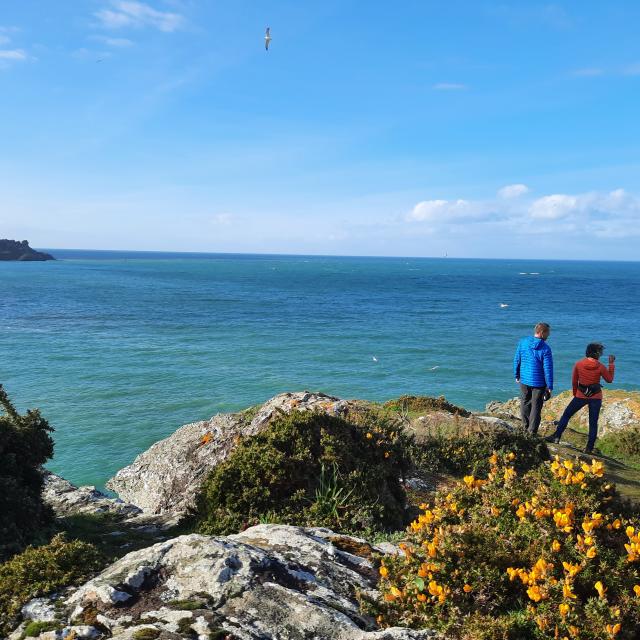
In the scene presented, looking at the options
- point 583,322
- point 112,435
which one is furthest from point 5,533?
point 583,322

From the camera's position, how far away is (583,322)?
69250 mm

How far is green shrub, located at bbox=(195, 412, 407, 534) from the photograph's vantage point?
633 centimetres

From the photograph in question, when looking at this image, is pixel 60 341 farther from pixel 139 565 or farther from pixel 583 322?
pixel 583 322

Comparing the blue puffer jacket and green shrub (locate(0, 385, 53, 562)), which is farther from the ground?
the blue puffer jacket

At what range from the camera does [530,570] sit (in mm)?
3699

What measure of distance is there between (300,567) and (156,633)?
4.15ft

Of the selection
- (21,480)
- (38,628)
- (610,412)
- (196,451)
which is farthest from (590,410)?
(38,628)

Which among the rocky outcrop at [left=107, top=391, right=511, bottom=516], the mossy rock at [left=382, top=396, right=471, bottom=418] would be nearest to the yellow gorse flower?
the rocky outcrop at [left=107, top=391, right=511, bottom=516]

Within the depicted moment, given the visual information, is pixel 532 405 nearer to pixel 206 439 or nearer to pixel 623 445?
pixel 623 445

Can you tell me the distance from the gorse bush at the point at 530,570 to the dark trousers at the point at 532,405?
990cm

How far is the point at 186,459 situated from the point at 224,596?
263 inches

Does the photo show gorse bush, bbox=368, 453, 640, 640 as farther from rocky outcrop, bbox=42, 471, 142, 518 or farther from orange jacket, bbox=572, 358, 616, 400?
Answer: orange jacket, bbox=572, 358, 616, 400

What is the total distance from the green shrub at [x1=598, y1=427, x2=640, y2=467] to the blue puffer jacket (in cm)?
571

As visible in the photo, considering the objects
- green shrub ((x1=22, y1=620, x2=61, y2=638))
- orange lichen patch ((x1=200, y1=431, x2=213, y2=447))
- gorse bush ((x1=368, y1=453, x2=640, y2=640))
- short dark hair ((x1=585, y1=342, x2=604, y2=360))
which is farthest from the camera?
short dark hair ((x1=585, y1=342, x2=604, y2=360))
